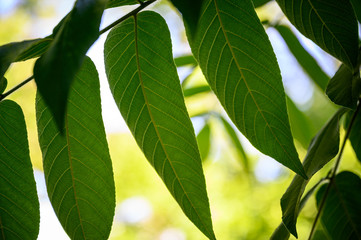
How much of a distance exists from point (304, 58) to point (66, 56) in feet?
2.41

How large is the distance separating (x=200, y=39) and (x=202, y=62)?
0.08 ft

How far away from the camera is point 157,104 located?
507 mm

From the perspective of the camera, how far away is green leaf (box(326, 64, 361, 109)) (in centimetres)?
47

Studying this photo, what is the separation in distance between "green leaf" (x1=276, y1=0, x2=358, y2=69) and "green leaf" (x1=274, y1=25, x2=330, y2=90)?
0.48 meters

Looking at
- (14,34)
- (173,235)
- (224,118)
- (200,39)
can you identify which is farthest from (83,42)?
(14,34)

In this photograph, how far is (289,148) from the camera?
0.46 m

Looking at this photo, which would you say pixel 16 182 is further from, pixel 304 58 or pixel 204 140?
pixel 204 140

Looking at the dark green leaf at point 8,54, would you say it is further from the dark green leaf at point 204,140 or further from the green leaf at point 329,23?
the dark green leaf at point 204,140

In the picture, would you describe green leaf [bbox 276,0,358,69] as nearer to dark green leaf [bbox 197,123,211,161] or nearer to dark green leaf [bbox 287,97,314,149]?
dark green leaf [bbox 287,97,314,149]

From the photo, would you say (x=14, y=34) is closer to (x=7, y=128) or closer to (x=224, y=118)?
(x=224, y=118)

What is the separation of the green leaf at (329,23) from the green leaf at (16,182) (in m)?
0.32

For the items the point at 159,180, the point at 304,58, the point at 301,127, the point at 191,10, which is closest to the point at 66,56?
the point at 191,10

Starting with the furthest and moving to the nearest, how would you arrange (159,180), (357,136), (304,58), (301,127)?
(159,180) → (301,127) → (304,58) → (357,136)

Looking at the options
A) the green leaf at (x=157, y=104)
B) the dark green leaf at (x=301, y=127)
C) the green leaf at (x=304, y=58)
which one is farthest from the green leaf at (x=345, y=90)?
the dark green leaf at (x=301, y=127)
